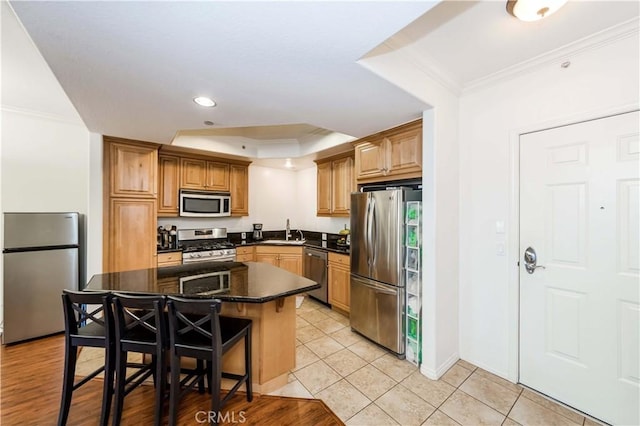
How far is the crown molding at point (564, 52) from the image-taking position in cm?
168

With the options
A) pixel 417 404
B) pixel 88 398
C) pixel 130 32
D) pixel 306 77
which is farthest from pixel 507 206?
pixel 88 398

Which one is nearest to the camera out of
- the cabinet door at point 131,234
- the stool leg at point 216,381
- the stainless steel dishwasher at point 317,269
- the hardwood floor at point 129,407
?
the stool leg at point 216,381

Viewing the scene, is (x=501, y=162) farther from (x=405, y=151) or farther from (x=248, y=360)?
(x=248, y=360)

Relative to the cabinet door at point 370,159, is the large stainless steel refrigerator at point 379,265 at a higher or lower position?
lower

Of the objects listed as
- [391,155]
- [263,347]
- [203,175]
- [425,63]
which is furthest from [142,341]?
[203,175]

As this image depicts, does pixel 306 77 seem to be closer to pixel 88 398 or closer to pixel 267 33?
pixel 267 33

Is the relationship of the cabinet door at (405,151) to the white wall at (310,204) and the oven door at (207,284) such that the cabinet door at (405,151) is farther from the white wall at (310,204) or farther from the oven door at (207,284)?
the white wall at (310,204)

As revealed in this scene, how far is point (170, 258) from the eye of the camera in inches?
141

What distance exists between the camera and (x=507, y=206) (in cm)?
223

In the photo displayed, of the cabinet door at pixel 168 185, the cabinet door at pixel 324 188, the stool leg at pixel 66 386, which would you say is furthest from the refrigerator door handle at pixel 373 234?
the cabinet door at pixel 168 185

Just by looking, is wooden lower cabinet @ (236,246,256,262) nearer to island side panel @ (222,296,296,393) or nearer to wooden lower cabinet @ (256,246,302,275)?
wooden lower cabinet @ (256,246,302,275)

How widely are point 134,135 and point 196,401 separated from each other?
112 inches

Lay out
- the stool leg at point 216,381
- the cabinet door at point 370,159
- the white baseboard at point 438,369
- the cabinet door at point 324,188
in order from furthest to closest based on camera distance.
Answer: the cabinet door at point 324,188 < the cabinet door at point 370,159 < the white baseboard at point 438,369 < the stool leg at point 216,381

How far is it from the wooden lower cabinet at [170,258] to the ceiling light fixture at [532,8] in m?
4.16
